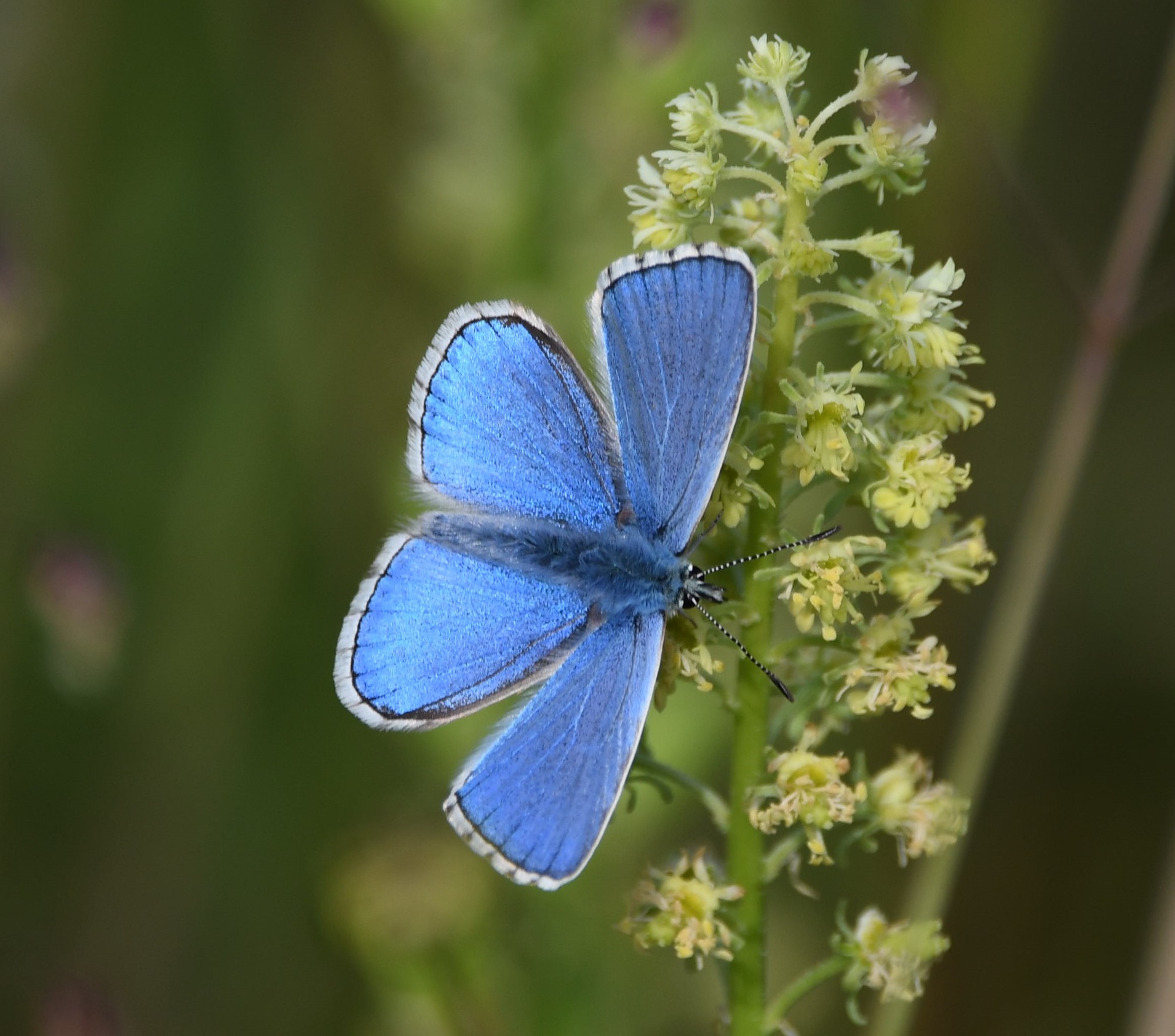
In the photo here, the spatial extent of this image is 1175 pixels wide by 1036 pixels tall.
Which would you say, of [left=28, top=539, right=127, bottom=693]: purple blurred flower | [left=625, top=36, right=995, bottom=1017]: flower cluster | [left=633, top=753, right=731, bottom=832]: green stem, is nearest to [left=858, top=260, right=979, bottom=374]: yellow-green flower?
[left=625, top=36, right=995, bottom=1017]: flower cluster

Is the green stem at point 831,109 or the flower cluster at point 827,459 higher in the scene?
the green stem at point 831,109

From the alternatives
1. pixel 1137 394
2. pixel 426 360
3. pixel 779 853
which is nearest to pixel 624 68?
pixel 426 360

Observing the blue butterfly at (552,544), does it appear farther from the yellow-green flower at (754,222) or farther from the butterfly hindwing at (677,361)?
the yellow-green flower at (754,222)

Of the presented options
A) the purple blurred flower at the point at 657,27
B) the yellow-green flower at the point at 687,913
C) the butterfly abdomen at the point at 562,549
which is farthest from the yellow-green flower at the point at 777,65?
the purple blurred flower at the point at 657,27

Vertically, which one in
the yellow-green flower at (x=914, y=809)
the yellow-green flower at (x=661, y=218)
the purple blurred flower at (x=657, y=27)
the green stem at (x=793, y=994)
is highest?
the purple blurred flower at (x=657, y=27)

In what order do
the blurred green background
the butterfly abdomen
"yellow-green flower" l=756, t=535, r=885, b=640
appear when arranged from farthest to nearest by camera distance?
the blurred green background, the butterfly abdomen, "yellow-green flower" l=756, t=535, r=885, b=640

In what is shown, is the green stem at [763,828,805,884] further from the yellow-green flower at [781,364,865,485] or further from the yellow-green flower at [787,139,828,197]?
the yellow-green flower at [787,139,828,197]
